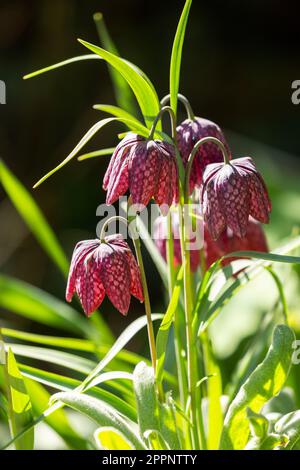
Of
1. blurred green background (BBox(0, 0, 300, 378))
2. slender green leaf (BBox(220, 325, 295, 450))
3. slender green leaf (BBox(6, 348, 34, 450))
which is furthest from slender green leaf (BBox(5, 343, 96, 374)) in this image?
blurred green background (BBox(0, 0, 300, 378))

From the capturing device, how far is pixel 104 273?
34.3 inches

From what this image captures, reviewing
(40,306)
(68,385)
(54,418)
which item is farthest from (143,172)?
(40,306)

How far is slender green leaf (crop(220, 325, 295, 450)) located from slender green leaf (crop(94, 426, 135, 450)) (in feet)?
0.45

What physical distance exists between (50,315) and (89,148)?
1.81 meters

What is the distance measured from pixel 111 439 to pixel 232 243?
0.38 meters

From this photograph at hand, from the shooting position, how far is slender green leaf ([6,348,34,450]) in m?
0.89

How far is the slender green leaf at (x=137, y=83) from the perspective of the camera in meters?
0.87

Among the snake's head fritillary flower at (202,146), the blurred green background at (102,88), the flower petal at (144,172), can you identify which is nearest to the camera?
the flower petal at (144,172)

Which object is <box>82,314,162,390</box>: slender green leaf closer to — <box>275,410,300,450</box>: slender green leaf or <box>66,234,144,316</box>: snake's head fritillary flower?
<box>66,234,144,316</box>: snake's head fritillary flower

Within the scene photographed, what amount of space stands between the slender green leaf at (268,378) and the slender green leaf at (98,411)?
12 cm

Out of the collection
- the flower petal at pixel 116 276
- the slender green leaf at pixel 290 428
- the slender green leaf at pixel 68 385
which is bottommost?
the slender green leaf at pixel 290 428

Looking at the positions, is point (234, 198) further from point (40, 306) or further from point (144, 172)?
point (40, 306)

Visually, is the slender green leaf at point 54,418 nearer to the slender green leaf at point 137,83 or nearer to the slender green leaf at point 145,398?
the slender green leaf at point 145,398

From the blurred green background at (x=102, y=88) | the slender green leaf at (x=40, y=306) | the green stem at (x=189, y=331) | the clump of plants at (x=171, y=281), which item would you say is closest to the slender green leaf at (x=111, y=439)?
the clump of plants at (x=171, y=281)
